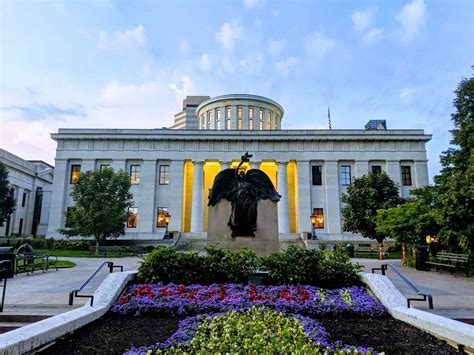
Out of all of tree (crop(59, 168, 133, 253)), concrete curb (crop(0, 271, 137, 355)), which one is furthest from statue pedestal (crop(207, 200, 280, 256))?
tree (crop(59, 168, 133, 253))

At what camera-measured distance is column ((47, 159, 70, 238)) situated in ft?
136

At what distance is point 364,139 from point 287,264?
131 ft

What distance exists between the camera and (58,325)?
4695 mm

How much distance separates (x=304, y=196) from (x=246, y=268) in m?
35.7

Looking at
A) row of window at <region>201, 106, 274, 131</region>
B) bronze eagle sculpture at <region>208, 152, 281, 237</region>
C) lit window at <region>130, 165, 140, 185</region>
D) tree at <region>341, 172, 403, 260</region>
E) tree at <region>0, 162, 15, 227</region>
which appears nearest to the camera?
bronze eagle sculpture at <region>208, 152, 281, 237</region>

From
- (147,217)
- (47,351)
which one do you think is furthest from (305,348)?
(147,217)

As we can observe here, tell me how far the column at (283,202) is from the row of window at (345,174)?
430 cm

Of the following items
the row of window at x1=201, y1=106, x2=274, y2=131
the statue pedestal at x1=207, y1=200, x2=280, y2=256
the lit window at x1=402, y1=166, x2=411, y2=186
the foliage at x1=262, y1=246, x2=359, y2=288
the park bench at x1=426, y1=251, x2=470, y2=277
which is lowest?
the park bench at x1=426, y1=251, x2=470, y2=277

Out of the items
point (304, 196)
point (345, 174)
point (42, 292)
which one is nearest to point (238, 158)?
point (304, 196)

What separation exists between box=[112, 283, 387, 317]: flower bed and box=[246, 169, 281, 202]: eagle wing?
16.2 ft

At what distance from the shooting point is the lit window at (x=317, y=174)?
43825 mm

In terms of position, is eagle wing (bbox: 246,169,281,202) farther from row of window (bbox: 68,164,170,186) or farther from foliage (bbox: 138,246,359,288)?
row of window (bbox: 68,164,170,186)

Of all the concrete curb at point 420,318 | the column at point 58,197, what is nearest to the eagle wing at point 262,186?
the concrete curb at point 420,318

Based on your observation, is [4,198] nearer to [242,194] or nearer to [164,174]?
[164,174]
